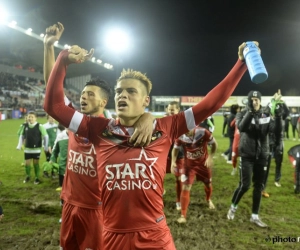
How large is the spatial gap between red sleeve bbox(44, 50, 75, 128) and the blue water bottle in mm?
1286

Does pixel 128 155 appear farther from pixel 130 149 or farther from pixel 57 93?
pixel 57 93

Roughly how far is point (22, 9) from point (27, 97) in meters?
15.1

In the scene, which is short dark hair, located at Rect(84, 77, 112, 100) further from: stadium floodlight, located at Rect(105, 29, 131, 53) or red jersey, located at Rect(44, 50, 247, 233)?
stadium floodlight, located at Rect(105, 29, 131, 53)

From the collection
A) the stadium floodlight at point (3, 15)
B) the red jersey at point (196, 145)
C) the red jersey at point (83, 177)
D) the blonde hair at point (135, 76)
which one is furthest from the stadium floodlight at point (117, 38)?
the blonde hair at point (135, 76)

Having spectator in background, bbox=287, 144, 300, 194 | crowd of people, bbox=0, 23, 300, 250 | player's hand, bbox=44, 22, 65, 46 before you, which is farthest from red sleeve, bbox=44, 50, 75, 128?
spectator in background, bbox=287, 144, 300, 194

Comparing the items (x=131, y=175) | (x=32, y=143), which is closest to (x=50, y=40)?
(x=131, y=175)

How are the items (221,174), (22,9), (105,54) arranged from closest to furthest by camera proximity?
(221,174), (22,9), (105,54)

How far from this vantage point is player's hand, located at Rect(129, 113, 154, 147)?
2.07m

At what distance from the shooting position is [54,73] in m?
2.15

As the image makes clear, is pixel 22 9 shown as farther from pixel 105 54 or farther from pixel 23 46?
pixel 105 54

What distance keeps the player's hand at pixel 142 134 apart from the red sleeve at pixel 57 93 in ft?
1.70

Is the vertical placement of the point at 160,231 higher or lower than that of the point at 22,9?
lower

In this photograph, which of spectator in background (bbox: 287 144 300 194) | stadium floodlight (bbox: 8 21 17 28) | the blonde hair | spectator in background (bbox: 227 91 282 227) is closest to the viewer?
the blonde hair

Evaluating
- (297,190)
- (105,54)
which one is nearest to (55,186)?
(297,190)
